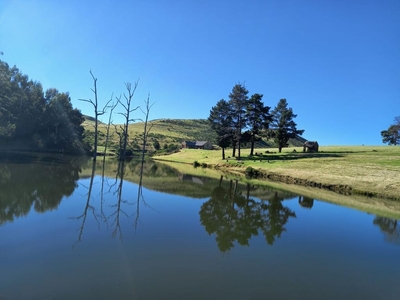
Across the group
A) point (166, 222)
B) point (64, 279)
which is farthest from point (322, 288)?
point (166, 222)

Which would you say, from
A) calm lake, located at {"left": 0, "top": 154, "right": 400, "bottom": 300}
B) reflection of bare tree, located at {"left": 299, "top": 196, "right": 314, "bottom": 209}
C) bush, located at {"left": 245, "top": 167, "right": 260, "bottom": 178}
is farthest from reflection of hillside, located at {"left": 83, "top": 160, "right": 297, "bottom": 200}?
bush, located at {"left": 245, "top": 167, "right": 260, "bottom": 178}

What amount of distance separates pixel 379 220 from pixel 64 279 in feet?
49.0

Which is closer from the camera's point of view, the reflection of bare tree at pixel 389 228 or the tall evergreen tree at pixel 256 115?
the reflection of bare tree at pixel 389 228

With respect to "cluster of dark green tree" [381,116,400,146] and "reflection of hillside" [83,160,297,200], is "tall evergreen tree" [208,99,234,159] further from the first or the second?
"cluster of dark green tree" [381,116,400,146]

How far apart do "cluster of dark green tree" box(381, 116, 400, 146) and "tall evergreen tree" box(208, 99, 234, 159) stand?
176 ft

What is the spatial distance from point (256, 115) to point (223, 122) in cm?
688

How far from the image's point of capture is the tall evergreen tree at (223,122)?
53.3 metres

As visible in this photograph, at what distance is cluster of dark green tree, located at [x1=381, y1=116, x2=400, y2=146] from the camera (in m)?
78.2

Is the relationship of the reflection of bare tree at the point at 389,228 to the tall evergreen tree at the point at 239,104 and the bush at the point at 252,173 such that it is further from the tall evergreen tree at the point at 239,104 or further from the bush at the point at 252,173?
the tall evergreen tree at the point at 239,104

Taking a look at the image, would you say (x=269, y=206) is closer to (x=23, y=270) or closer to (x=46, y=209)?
(x=46, y=209)

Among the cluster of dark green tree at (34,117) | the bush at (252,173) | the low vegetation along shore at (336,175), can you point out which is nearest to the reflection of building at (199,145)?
the cluster of dark green tree at (34,117)

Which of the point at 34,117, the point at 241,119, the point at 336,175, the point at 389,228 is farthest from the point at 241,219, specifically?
the point at 34,117

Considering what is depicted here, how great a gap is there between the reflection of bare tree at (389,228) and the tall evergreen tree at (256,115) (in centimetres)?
3765

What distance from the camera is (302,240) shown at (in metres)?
9.89
